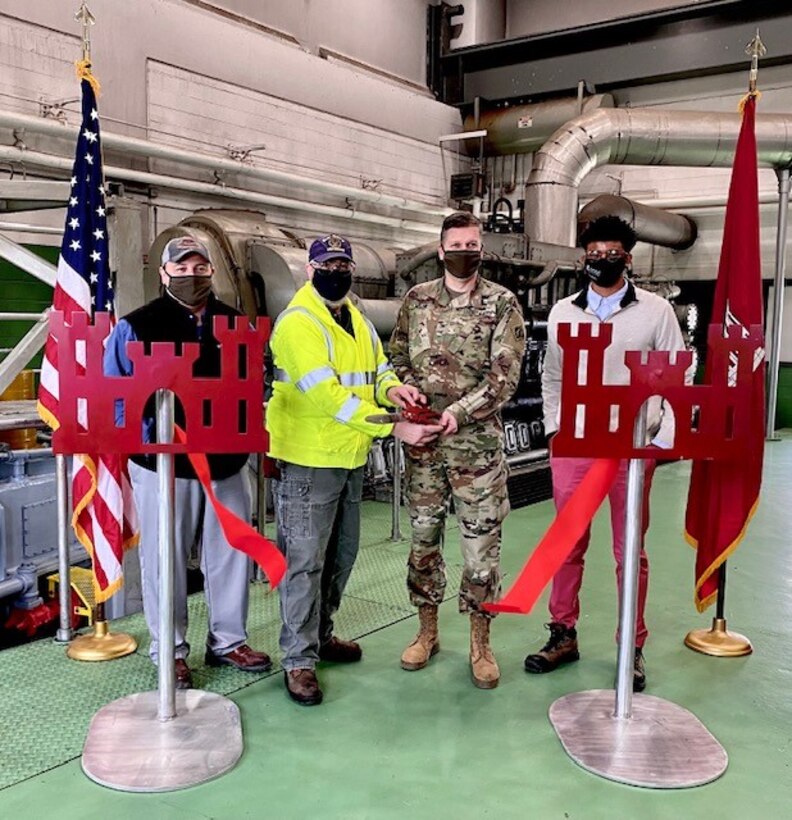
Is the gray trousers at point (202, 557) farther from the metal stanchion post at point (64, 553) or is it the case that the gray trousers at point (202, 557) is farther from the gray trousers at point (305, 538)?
the metal stanchion post at point (64, 553)

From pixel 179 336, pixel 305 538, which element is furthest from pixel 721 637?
pixel 179 336

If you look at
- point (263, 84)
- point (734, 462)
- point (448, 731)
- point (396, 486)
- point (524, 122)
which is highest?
point (524, 122)

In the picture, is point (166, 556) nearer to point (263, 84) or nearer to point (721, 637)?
point (721, 637)

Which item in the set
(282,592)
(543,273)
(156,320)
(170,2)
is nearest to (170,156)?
(170,2)

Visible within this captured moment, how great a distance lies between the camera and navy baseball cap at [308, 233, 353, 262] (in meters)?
2.75

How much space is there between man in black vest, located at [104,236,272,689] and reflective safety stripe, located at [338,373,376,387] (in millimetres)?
442

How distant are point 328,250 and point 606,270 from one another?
99 cm

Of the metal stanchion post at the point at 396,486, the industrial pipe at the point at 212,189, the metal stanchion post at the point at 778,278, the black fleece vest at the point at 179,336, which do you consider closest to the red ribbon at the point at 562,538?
the black fleece vest at the point at 179,336

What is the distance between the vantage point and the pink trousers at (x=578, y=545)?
2.90 metres

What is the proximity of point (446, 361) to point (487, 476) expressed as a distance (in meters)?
0.45

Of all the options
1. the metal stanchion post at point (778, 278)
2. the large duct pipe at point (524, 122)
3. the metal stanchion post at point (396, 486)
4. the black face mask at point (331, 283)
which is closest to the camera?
the black face mask at point (331, 283)

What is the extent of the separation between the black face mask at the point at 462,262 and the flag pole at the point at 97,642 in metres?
1.70

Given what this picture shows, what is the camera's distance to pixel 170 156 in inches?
288

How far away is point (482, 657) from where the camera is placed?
9.88 ft
